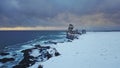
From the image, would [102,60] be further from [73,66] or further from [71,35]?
[71,35]

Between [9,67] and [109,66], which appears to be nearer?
[109,66]

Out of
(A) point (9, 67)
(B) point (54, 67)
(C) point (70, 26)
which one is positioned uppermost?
(C) point (70, 26)

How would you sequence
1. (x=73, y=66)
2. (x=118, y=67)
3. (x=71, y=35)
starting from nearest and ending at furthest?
(x=118, y=67), (x=73, y=66), (x=71, y=35)

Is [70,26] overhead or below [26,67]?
overhead

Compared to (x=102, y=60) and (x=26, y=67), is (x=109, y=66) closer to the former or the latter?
(x=102, y=60)

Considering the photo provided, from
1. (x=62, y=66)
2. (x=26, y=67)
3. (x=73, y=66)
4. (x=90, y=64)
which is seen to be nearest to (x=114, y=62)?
(x=90, y=64)

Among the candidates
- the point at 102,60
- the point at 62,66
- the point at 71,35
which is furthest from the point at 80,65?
the point at 71,35

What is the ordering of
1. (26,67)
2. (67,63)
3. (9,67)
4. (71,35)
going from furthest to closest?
(71,35) < (9,67) < (26,67) < (67,63)

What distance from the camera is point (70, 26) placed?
95625 mm

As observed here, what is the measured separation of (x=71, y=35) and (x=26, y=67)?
A: 209 ft

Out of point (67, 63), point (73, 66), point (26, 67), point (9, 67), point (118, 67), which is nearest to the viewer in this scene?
point (118, 67)

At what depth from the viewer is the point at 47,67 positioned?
25125mm

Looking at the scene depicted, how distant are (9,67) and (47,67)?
11278mm

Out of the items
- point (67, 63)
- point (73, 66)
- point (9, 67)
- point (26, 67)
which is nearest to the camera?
point (73, 66)
